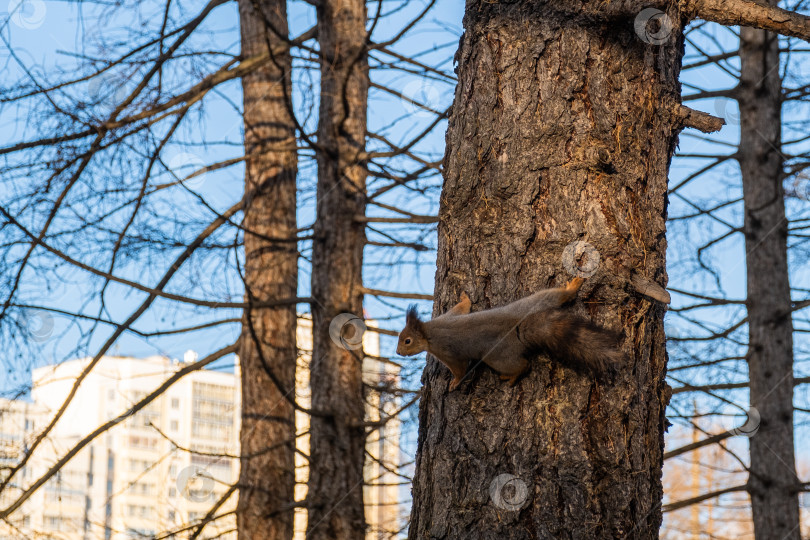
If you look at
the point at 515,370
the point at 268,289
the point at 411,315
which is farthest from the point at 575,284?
the point at 268,289

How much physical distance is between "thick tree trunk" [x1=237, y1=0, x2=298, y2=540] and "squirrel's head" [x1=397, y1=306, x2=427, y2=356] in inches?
124

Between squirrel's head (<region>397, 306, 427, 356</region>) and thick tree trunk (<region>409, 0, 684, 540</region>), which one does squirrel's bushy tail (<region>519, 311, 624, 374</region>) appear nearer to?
thick tree trunk (<region>409, 0, 684, 540</region>)

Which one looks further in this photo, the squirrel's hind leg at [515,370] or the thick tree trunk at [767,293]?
the thick tree trunk at [767,293]

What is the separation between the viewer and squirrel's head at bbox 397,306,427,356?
225 centimetres

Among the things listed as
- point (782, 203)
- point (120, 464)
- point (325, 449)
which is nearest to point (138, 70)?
point (325, 449)

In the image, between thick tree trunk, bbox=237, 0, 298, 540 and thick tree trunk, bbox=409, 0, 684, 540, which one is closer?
thick tree trunk, bbox=409, 0, 684, 540

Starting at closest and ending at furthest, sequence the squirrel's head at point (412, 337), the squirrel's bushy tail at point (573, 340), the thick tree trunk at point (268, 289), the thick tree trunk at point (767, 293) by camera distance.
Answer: the squirrel's bushy tail at point (573, 340)
the squirrel's head at point (412, 337)
the thick tree trunk at point (767, 293)
the thick tree trunk at point (268, 289)

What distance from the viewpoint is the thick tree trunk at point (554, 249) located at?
194 centimetres

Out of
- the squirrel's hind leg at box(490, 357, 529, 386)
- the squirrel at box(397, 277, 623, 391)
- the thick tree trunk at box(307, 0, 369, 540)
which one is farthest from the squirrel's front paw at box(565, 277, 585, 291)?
the thick tree trunk at box(307, 0, 369, 540)

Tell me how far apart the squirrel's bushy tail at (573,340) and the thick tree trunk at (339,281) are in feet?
8.91

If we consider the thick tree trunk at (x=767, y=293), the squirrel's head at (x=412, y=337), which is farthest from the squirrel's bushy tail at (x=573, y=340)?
the thick tree trunk at (x=767, y=293)

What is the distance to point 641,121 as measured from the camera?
2209 millimetres

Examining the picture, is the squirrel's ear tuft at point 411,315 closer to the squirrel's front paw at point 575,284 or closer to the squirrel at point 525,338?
the squirrel at point 525,338

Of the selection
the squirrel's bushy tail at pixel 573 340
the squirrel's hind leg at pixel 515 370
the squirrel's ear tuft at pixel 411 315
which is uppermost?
the squirrel's ear tuft at pixel 411 315
